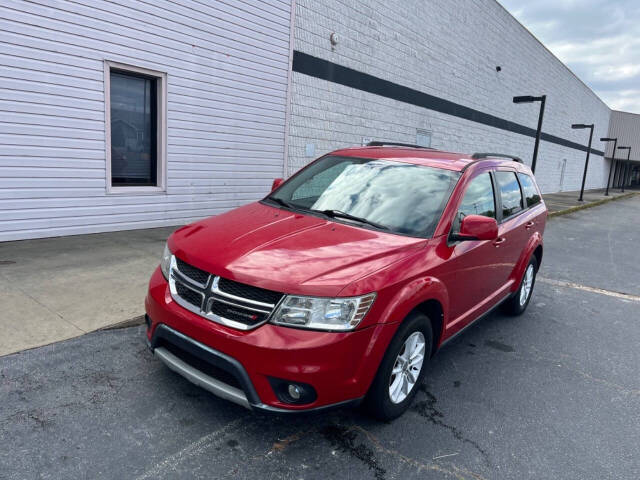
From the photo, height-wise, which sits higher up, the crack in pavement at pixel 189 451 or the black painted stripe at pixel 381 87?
the black painted stripe at pixel 381 87

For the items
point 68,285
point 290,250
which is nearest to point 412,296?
point 290,250

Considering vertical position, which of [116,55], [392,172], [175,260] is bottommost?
[175,260]

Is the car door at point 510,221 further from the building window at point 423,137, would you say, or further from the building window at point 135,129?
the building window at point 423,137

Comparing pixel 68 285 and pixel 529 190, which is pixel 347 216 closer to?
pixel 529 190

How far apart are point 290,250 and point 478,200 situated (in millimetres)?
1955

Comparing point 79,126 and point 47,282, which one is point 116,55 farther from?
point 47,282

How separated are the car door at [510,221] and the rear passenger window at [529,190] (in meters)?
0.17

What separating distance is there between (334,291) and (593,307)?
501cm

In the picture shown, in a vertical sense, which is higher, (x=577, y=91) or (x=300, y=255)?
(x=577, y=91)

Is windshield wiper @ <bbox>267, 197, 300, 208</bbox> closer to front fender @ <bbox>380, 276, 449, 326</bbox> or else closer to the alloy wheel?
front fender @ <bbox>380, 276, 449, 326</bbox>

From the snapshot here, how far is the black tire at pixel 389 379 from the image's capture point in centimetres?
279

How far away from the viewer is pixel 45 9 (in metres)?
6.28

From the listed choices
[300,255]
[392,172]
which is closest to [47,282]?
[300,255]

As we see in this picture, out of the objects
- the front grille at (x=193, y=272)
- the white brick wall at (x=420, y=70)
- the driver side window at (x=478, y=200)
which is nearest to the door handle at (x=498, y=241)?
the driver side window at (x=478, y=200)
